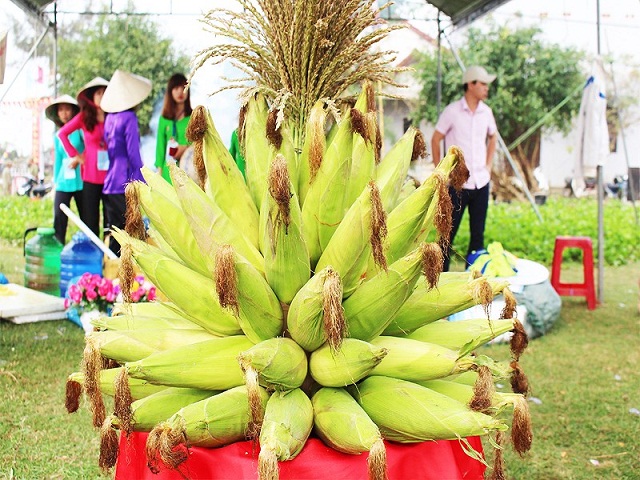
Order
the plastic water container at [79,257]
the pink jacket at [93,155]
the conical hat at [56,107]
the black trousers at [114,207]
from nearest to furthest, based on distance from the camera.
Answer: the plastic water container at [79,257]
the black trousers at [114,207]
the pink jacket at [93,155]
the conical hat at [56,107]

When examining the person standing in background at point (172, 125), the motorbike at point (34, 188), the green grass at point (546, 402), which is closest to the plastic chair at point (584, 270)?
the green grass at point (546, 402)

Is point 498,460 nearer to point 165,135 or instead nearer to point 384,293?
point 384,293

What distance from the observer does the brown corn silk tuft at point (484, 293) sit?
4.72 feet

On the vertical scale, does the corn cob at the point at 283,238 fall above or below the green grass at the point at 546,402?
above

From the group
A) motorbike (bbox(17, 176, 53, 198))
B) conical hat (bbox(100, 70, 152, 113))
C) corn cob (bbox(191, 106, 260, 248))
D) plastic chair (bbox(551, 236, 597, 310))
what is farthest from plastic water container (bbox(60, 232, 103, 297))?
motorbike (bbox(17, 176, 53, 198))

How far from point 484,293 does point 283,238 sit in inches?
17.3

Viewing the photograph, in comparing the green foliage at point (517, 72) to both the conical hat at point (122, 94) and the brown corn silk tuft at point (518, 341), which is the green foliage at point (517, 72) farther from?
the brown corn silk tuft at point (518, 341)

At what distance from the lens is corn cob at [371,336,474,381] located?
1390 millimetres

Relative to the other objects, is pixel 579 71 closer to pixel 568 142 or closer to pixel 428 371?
pixel 568 142

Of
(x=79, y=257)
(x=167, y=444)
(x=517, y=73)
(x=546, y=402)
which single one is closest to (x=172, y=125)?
(x=79, y=257)

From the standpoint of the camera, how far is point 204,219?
1.43 meters

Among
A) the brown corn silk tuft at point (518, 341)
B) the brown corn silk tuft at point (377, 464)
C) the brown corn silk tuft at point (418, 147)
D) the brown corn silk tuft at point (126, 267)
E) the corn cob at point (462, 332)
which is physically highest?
the brown corn silk tuft at point (418, 147)

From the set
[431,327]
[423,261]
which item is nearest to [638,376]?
[431,327]

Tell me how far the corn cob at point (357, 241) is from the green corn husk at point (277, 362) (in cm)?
17
